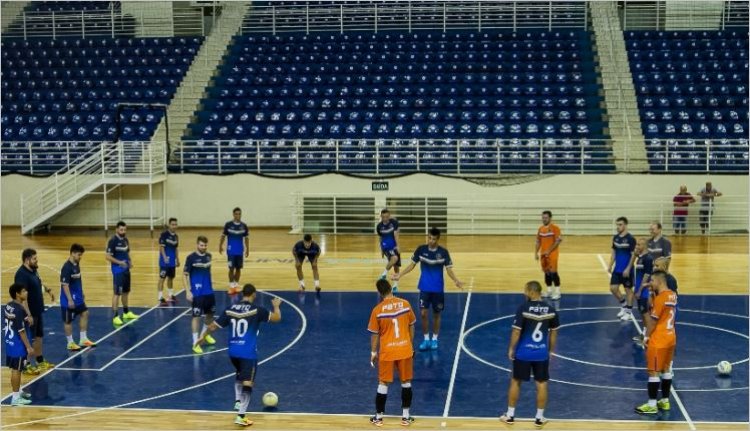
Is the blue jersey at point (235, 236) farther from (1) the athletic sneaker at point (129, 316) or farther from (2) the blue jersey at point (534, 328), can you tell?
(2) the blue jersey at point (534, 328)

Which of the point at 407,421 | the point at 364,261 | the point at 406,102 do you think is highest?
the point at 406,102

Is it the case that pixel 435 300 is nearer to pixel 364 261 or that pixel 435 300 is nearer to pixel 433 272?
pixel 433 272

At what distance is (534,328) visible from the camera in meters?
11.2

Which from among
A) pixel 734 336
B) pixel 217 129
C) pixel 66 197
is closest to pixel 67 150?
pixel 66 197

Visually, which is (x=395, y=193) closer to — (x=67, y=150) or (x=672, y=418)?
(x=67, y=150)

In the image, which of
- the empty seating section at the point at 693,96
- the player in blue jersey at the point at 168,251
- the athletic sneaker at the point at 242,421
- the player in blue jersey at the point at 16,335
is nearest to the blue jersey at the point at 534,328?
the athletic sneaker at the point at 242,421

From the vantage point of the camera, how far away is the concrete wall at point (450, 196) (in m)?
29.1

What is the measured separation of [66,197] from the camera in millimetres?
31141

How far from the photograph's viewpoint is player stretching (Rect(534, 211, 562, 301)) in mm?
18641

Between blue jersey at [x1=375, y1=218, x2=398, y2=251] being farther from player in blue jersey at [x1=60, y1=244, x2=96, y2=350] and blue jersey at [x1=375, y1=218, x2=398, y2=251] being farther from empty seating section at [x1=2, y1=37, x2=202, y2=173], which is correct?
empty seating section at [x1=2, y1=37, x2=202, y2=173]

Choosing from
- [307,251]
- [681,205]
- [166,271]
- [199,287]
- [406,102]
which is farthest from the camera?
[406,102]

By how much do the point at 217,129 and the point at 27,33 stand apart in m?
14.3

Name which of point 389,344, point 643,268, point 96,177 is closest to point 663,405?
point 389,344

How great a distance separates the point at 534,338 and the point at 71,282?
26.3 ft
